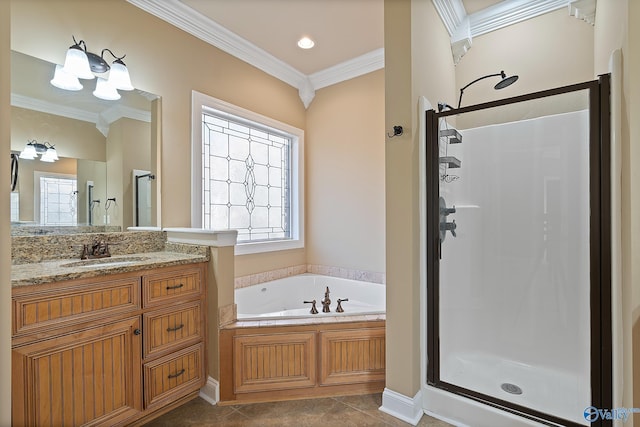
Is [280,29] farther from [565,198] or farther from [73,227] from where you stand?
[565,198]

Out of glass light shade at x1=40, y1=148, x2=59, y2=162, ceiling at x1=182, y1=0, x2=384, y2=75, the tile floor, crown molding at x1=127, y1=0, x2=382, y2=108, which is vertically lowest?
the tile floor

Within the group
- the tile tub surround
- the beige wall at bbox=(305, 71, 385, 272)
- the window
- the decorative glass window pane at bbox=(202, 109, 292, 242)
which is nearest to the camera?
the window

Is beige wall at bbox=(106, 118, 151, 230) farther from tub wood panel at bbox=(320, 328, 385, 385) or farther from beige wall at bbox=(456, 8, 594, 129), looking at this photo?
beige wall at bbox=(456, 8, 594, 129)

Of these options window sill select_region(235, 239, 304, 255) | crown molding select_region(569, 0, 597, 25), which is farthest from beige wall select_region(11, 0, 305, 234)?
crown molding select_region(569, 0, 597, 25)

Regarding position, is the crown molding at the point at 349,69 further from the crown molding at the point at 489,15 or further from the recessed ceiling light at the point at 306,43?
the crown molding at the point at 489,15

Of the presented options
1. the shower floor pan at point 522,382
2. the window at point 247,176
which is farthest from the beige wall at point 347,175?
the shower floor pan at point 522,382

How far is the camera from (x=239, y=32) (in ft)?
8.70

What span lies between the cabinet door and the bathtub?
3.77 feet

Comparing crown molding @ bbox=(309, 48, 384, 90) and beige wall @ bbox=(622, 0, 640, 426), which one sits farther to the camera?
crown molding @ bbox=(309, 48, 384, 90)

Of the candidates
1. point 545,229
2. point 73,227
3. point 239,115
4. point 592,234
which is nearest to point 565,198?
point 545,229

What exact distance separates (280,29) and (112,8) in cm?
120

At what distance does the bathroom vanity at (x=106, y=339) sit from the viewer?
1277mm

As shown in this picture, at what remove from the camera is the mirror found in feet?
5.87

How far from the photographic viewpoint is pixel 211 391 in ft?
6.29
